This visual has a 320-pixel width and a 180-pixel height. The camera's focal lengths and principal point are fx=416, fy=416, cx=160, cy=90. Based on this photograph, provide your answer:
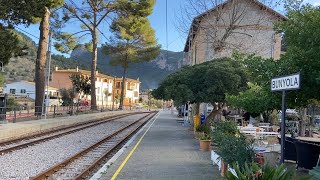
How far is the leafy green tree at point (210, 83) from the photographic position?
20688 millimetres

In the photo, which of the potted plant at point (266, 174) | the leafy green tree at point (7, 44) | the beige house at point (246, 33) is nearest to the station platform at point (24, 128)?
the leafy green tree at point (7, 44)

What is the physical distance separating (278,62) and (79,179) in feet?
16.9

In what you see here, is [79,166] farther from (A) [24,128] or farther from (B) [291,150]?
(A) [24,128]

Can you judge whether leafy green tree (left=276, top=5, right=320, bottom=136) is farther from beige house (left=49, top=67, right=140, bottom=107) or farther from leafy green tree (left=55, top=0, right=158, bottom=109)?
beige house (left=49, top=67, right=140, bottom=107)

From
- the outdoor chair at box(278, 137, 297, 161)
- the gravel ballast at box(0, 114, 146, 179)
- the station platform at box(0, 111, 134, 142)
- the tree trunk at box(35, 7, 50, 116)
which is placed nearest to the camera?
the outdoor chair at box(278, 137, 297, 161)

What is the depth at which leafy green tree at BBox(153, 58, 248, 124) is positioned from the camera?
814 inches

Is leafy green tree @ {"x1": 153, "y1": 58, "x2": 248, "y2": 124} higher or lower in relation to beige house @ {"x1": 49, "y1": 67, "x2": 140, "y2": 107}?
lower

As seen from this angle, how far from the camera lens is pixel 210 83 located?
2108 cm

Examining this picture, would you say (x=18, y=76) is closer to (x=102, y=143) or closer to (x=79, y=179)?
(x=102, y=143)

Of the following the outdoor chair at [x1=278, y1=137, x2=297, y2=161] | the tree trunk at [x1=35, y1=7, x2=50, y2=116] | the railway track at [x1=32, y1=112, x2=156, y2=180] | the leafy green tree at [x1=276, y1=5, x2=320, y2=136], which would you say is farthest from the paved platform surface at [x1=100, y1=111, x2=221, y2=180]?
the tree trunk at [x1=35, y1=7, x2=50, y2=116]

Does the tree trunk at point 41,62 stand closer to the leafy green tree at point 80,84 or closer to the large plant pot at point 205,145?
the large plant pot at point 205,145

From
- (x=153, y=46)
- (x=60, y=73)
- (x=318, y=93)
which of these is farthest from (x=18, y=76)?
(x=318, y=93)

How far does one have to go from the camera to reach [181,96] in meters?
22.0

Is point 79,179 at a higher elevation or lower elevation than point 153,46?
lower
